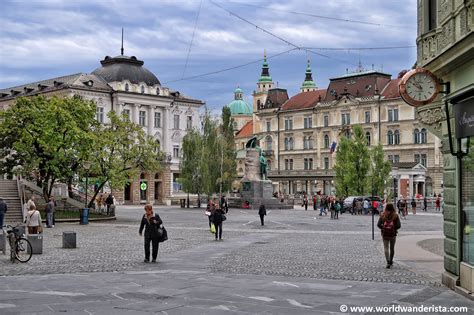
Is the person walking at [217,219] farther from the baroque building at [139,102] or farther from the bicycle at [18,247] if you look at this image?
the baroque building at [139,102]

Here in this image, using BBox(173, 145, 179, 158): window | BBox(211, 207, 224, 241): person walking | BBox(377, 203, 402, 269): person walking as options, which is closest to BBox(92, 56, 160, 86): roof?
BBox(173, 145, 179, 158): window

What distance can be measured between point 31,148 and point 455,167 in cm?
3264

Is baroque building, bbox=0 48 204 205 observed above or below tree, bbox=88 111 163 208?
above

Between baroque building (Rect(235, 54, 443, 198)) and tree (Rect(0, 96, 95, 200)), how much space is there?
52169 mm

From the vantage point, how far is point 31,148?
41875 mm

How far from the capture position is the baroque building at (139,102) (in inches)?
3314

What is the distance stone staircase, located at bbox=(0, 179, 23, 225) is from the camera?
39650mm

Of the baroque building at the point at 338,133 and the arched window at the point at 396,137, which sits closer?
the baroque building at the point at 338,133

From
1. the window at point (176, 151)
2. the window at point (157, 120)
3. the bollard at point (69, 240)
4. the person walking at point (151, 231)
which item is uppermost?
the window at point (157, 120)

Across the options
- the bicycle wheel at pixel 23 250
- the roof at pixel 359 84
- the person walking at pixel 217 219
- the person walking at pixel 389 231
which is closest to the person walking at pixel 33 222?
the bicycle wheel at pixel 23 250

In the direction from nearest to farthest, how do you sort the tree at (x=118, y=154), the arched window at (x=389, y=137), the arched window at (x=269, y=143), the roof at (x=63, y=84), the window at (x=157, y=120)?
the tree at (x=118, y=154)
the roof at (x=63, y=84)
the window at (x=157, y=120)
the arched window at (x=389, y=137)
the arched window at (x=269, y=143)

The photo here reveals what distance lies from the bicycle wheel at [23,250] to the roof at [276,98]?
106 meters

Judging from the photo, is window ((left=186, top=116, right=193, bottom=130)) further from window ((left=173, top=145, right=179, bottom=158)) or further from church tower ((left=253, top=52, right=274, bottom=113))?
church tower ((left=253, top=52, right=274, bottom=113))

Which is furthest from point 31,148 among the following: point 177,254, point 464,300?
point 464,300
